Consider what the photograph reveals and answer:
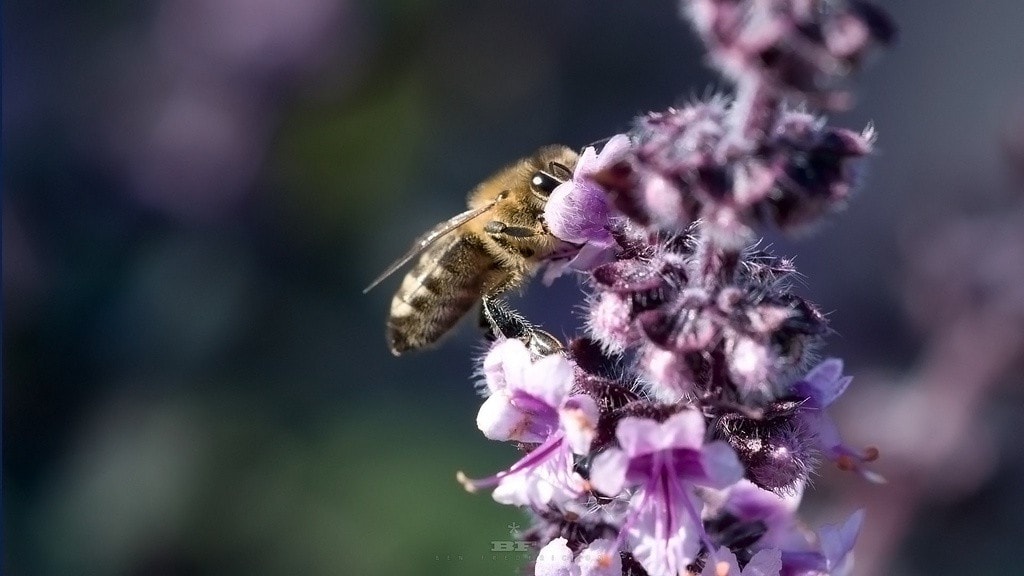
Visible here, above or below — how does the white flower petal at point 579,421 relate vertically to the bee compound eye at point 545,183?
below

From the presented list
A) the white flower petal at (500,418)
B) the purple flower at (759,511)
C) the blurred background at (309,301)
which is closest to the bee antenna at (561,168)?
the white flower petal at (500,418)

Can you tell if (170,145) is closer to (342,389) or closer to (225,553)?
(342,389)

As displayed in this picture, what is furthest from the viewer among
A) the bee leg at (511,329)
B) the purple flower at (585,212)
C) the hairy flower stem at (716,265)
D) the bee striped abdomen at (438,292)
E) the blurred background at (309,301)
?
the blurred background at (309,301)

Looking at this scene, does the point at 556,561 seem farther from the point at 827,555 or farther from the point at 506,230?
the point at 506,230

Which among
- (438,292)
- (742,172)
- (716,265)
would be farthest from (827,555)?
(438,292)

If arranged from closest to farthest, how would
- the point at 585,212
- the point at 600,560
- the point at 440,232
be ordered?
1. the point at 600,560
2. the point at 585,212
3. the point at 440,232

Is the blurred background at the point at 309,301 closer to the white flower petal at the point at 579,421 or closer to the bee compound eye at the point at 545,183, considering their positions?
the bee compound eye at the point at 545,183

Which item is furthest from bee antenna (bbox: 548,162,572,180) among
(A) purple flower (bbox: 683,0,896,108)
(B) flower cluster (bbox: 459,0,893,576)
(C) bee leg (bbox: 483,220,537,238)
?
(A) purple flower (bbox: 683,0,896,108)

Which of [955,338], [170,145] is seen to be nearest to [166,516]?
[170,145]
